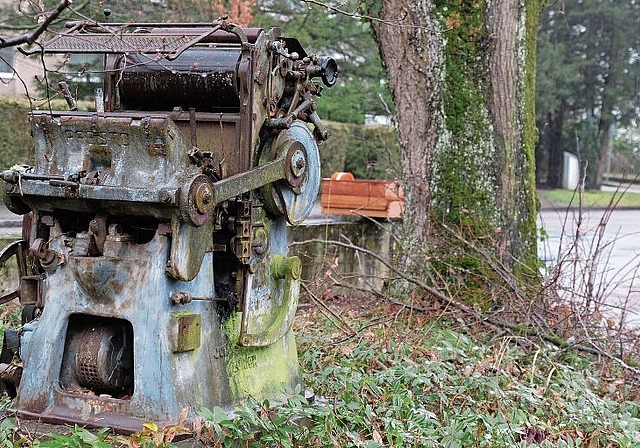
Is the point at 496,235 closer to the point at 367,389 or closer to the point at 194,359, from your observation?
the point at 367,389

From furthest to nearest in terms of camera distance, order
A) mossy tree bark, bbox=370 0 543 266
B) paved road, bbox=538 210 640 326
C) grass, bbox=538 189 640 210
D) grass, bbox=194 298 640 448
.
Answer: grass, bbox=538 189 640 210 < mossy tree bark, bbox=370 0 543 266 < paved road, bbox=538 210 640 326 < grass, bbox=194 298 640 448

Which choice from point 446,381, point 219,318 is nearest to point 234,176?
point 219,318

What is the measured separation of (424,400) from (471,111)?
3.68 metres

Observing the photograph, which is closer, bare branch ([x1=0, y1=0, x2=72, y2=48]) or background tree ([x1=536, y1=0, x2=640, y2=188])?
bare branch ([x1=0, y1=0, x2=72, y2=48])

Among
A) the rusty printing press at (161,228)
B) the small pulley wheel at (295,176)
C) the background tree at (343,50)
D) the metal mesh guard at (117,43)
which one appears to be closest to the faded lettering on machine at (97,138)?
the rusty printing press at (161,228)

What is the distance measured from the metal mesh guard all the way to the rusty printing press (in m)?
0.01

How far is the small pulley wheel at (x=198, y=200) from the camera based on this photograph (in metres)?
3.79

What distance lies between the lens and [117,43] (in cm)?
407

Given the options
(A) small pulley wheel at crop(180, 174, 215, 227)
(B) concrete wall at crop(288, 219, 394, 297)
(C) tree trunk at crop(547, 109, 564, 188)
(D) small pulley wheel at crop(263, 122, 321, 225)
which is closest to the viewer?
(A) small pulley wheel at crop(180, 174, 215, 227)

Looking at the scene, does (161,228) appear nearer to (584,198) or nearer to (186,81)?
(186,81)

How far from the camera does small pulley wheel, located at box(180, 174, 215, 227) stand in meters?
3.79

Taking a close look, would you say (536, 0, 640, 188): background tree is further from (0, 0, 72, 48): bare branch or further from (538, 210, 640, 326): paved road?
(0, 0, 72, 48): bare branch

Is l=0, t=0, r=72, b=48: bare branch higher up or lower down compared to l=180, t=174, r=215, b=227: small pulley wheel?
higher up

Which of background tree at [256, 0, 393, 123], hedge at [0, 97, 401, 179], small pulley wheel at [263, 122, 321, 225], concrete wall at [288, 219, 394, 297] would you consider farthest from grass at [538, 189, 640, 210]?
small pulley wheel at [263, 122, 321, 225]
